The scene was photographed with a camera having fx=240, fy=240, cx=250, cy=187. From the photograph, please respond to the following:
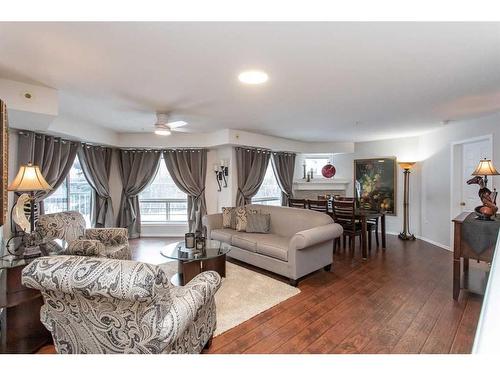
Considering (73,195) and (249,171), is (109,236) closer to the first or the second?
(73,195)

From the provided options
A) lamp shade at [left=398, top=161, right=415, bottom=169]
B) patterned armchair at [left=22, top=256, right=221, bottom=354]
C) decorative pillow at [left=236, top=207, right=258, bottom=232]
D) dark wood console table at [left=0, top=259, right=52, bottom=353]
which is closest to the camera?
patterned armchair at [left=22, top=256, right=221, bottom=354]

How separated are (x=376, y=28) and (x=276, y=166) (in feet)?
15.6

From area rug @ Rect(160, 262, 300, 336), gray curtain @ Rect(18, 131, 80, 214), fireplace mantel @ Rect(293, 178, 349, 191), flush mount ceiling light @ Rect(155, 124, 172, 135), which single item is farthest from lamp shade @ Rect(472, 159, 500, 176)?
gray curtain @ Rect(18, 131, 80, 214)

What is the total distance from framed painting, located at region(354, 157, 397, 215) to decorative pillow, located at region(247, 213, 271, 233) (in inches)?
119

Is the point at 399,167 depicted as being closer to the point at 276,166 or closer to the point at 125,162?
the point at 276,166

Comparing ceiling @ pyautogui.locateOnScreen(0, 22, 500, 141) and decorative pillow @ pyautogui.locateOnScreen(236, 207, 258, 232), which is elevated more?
ceiling @ pyautogui.locateOnScreen(0, 22, 500, 141)

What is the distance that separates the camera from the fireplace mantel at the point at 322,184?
6.62 meters

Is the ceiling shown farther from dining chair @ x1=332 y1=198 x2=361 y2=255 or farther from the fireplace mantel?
the fireplace mantel

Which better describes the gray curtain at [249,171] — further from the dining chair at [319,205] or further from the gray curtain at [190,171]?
the dining chair at [319,205]

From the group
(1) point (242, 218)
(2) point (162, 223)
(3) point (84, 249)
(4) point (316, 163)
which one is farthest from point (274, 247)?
(4) point (316, 163)

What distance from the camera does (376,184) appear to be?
614 centimetres

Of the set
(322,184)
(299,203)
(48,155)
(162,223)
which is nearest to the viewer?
(48,155)

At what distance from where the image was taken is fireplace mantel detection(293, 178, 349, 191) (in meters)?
6.62

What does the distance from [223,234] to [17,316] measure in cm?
261
